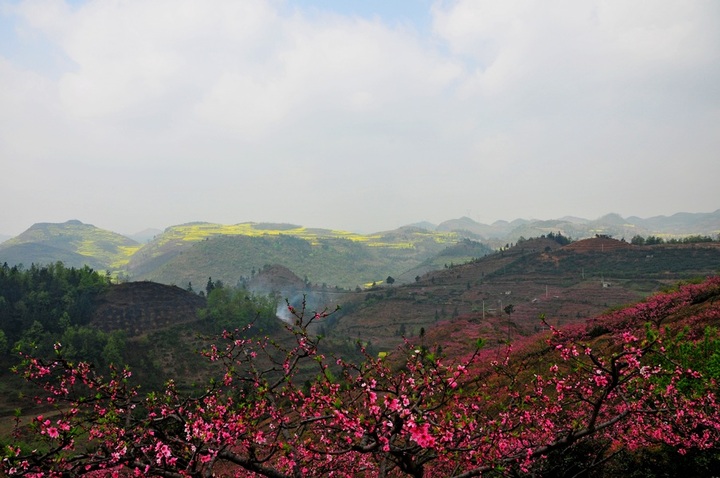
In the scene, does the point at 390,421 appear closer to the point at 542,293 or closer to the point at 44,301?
the point at 44,301

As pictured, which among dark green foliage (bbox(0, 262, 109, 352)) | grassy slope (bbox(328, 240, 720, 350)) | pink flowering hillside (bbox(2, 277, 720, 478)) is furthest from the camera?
grassy slope (bbox(328, 240, 720, 350))

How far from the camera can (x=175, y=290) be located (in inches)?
6004

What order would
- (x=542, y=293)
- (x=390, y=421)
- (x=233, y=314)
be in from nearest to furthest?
(x=390, y=421) < (x=233, y=314) < (x=542, y=293)

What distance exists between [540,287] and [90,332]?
535ft

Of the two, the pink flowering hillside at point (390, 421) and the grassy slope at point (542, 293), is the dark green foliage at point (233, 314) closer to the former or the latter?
the grassy slope at point (542, 293)

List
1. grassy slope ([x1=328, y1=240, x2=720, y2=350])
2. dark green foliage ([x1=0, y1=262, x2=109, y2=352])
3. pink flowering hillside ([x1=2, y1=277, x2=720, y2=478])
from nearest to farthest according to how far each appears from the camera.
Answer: pink flowering hillside ([x1=2, y1=277, x2=720, y2=478]), dark green foliage ([x1=0, y1=262, x2=109, y2=352]), grassy slope ([x1=328, y1=240, x2=720, y2=350])

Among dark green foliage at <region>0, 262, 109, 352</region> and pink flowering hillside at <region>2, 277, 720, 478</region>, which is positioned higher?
pink flowering hillside at <region>2, 277, 720, 478</region>

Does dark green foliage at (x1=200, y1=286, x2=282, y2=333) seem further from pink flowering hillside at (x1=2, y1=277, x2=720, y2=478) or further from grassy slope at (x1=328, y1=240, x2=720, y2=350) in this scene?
pink flowering hillside at (x1=2, y1=277, x2=720, y2=478)

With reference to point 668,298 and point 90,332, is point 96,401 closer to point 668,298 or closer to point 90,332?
point 668,298

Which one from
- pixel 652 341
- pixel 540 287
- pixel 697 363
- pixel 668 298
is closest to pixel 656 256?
pixel 540 287

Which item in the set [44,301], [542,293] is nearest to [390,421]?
[44,301]

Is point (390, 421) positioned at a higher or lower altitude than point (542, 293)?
higher

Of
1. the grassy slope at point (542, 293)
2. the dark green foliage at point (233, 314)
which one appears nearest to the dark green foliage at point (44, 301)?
the dark green foliage at point (233, 314)

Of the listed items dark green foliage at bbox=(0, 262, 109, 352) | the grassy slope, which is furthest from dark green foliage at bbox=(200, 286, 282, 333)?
dark green foliage at bbox=(0, 262, 109, 352)
